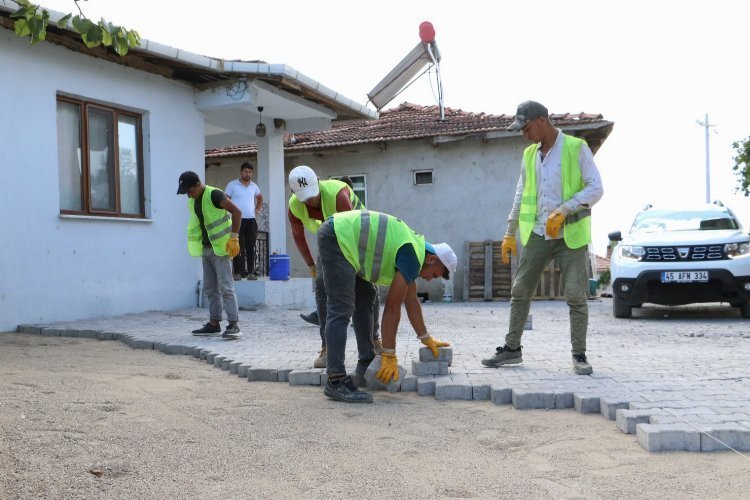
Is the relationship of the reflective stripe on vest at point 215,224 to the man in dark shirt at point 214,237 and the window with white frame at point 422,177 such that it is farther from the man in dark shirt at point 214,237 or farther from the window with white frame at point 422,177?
the window with white frame at point 422,177

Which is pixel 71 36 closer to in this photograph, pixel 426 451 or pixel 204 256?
pixel 204 256

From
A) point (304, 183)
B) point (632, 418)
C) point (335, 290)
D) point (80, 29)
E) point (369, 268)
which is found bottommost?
point (632, 418)

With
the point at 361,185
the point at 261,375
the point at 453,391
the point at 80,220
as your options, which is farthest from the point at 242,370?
the point at 361,185

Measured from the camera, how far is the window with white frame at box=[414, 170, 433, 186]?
54.3 ft

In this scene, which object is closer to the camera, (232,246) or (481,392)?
(481,392)

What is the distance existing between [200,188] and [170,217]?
138 inches

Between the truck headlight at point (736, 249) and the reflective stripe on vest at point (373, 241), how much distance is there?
679cm

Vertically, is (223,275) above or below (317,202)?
below

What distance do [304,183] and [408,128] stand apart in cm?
1259

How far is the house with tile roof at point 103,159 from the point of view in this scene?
788 cm

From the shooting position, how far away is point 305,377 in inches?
200

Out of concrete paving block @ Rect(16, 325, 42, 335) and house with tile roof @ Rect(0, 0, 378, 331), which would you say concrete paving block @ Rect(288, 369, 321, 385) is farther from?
house with tile roof @ Rect(0, 0, 378, 331)

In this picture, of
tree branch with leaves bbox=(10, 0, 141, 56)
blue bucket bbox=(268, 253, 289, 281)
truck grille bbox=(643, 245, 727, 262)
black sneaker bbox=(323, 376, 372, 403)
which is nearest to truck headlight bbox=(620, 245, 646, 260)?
truck grille bbox=(643, 245, 727, 262)

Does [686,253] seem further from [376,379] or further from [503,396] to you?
[376,379]
